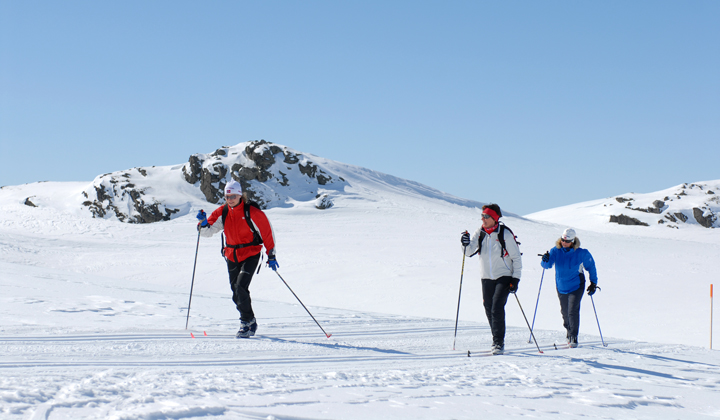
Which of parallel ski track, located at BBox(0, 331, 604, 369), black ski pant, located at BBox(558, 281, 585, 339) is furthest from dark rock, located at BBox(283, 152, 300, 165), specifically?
parallel ski track, located at BBox(0, 331, 604, 369)

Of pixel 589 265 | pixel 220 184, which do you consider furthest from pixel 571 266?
pixel 220 184

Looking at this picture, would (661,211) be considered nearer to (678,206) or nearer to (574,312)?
(678,206)

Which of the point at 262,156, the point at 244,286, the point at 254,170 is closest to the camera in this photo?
A: the point at 244,286

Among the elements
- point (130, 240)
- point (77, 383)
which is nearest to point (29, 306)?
point (77, 383)

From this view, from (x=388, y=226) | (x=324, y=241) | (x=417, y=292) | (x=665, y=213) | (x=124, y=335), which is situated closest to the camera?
(x=124, y=335)

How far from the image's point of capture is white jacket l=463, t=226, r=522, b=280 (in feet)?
19.4

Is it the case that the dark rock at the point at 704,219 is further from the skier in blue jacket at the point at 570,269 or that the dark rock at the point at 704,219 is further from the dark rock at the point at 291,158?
the skier in blue jacket at the point at 570,269

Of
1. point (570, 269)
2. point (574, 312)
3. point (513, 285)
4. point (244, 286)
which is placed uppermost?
point (570, 269)

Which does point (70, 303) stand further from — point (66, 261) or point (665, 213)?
point (665, 213)

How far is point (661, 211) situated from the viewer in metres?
70.8

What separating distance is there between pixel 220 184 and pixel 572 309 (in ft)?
146

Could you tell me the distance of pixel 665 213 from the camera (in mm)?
69562

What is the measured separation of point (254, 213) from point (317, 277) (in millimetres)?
11336

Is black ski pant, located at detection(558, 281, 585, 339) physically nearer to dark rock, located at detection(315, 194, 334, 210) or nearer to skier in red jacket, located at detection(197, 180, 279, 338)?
skier in red jacket, located at detection(197, 180, 279, 338)
